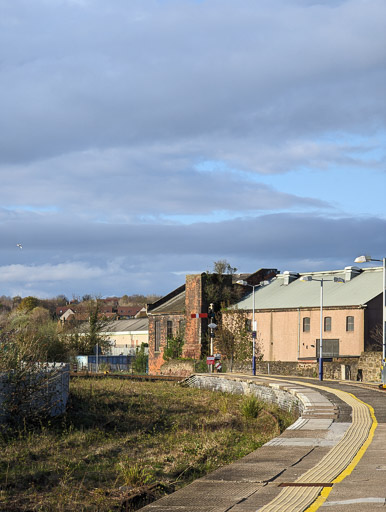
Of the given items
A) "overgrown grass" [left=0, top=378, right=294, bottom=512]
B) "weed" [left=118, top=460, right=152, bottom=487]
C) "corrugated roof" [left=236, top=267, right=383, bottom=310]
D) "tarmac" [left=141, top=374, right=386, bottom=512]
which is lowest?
"overgrown grass" [left=0, top=378, right=294, bottom=512]

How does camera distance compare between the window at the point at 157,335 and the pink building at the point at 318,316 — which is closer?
the pink building at the point at 318,316

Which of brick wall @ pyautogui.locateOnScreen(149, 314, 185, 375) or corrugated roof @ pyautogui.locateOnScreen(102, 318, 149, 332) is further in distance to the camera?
corrugated roof @ pyautogui.locateOnScreen(102, 318, 149, 332)

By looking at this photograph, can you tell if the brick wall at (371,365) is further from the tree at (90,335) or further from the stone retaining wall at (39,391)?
the tree at (90,335)

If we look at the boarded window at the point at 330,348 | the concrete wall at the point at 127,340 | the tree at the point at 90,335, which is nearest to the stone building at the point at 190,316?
the tree at the point at 90,335

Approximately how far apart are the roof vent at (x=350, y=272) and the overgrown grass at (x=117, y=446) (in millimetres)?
29597

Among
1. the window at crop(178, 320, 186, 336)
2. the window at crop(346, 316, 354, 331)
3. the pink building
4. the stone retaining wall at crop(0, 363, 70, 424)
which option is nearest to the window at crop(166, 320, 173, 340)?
the window at crop(178, 320, 186, 336)

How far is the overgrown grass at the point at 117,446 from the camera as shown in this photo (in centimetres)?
1366

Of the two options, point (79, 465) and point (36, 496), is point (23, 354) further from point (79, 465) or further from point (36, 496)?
point (36, 496)

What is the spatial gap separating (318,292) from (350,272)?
3.21 metres

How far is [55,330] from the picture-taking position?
66.2 m

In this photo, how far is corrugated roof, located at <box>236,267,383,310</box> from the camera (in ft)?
186

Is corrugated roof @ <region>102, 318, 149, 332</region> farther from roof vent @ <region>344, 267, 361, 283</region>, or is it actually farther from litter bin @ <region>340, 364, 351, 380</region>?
litter bin @ <region>340, 364, 351, 380</region>

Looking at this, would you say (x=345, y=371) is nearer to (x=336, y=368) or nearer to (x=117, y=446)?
(x=336, y=368)

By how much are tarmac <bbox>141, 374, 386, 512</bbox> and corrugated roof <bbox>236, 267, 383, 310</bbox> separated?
126ft
